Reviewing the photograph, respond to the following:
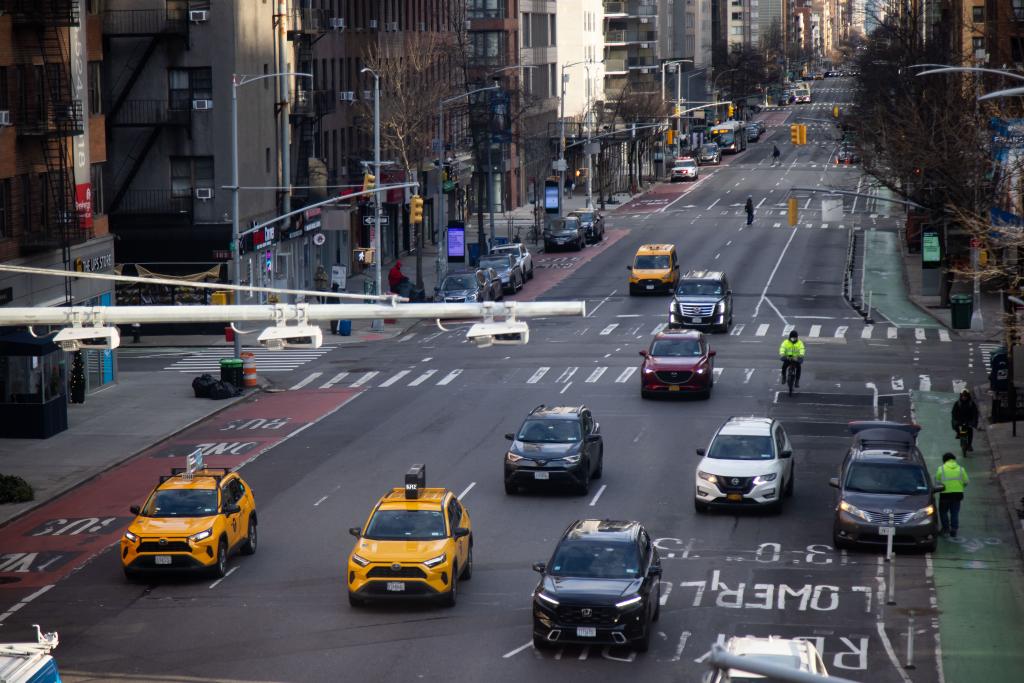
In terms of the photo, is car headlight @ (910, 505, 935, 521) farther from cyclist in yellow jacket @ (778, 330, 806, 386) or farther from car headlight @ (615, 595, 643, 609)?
cyclist in yellow jacket @ (778, 330, 806, 386)

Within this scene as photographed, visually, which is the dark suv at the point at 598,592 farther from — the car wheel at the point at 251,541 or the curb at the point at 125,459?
the curb at the point at 125,459

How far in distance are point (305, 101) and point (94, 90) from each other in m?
18.6

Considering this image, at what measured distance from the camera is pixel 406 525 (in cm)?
2506

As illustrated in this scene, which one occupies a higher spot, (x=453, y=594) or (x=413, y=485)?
(x=413, y=485)

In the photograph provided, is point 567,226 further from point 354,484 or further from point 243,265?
point 354,484

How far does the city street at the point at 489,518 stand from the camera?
22.4 meters

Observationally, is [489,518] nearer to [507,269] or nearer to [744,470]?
[744,470]

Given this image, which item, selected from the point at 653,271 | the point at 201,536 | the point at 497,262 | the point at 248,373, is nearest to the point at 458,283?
the point at 497,262

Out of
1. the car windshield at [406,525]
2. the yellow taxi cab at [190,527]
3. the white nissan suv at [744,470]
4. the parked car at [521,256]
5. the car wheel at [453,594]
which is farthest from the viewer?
the parked car at [521,256]

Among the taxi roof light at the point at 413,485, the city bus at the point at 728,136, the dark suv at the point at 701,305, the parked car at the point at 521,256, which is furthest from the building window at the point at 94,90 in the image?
the city bus at the point at 728,136

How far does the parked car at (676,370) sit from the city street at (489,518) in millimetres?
452

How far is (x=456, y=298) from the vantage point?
61.2 meters

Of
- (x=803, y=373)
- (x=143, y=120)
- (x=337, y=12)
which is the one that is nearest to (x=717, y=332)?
(x=803, y=373)

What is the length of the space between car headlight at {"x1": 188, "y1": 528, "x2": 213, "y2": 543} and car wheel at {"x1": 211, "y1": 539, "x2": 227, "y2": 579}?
0.94 ft
